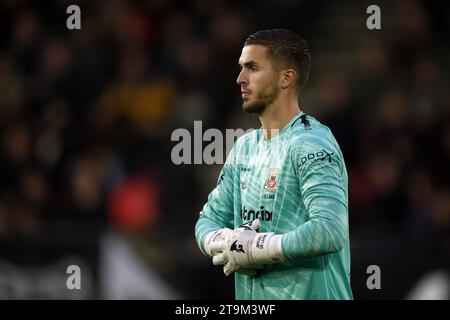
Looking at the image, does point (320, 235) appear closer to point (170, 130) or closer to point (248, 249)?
point (248, 249)

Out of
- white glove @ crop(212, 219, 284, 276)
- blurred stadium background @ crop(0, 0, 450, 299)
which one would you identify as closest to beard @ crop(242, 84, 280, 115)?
A: white glove @ crop(212, 219, 284, 276)

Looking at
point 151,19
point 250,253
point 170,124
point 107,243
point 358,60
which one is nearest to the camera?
point 250,253

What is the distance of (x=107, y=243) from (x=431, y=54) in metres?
4.47

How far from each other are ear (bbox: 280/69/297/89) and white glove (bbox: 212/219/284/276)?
0.79 metres

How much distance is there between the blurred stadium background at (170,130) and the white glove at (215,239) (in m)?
4.09

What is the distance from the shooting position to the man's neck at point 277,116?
5.10 metres

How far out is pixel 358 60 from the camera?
38.0 feet

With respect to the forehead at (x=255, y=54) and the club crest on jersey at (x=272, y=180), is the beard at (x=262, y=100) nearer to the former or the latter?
the forehead at (x=255, y=54)

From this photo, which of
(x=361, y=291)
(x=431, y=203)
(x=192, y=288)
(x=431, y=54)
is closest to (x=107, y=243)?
(x=192, y=288)

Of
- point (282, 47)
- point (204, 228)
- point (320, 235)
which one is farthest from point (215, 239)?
point (282, 47)

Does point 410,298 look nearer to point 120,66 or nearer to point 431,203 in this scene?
point 431,203

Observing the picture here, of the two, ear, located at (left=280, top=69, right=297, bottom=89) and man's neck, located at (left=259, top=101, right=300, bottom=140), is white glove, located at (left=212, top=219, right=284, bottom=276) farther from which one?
ear, located at (left=280, top=69, right=297, bottom=89)

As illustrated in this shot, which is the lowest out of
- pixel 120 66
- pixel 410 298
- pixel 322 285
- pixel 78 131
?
pixel 410 298

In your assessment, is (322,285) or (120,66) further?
(120,66)
